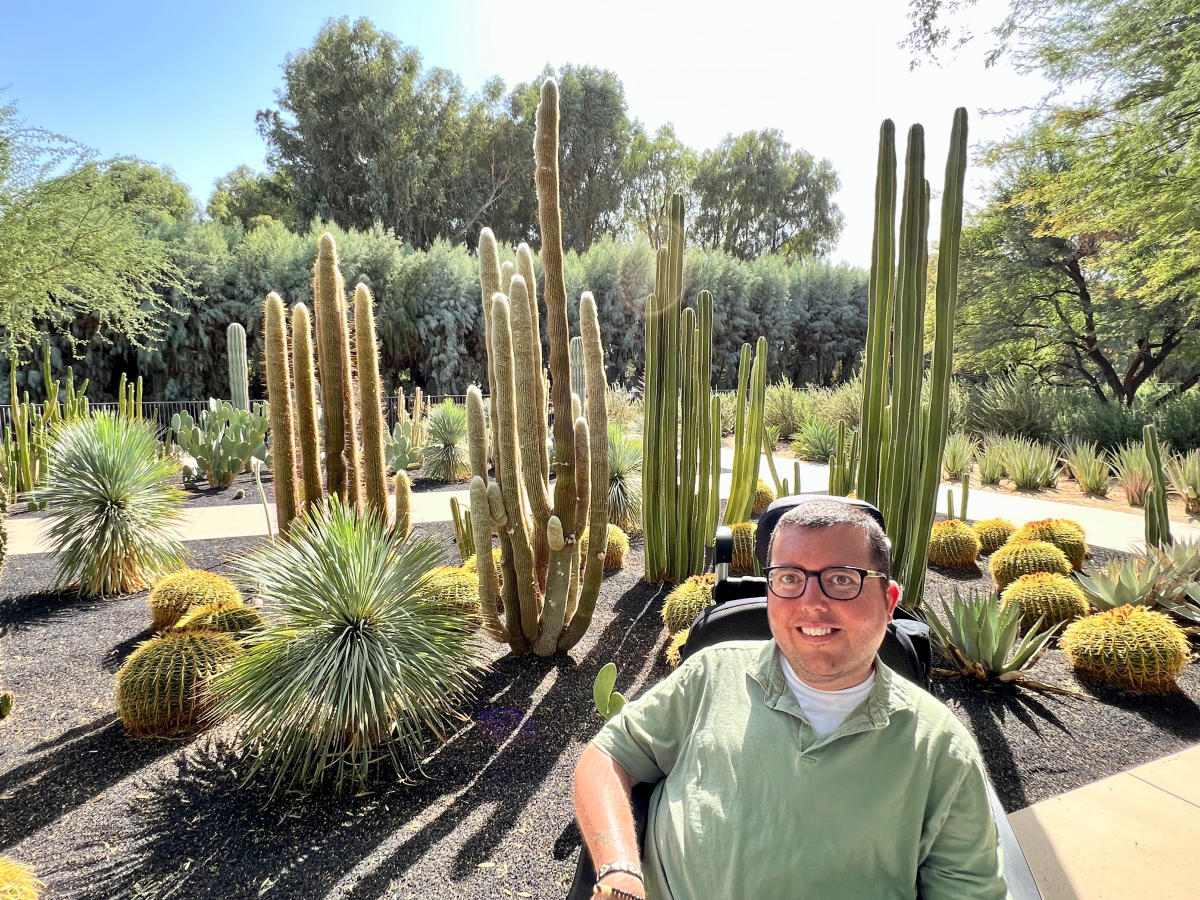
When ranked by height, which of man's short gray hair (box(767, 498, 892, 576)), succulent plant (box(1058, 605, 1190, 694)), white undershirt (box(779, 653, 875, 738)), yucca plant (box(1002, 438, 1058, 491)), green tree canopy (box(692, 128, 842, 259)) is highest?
green tree canopy (box(692, 128, 842, 259))

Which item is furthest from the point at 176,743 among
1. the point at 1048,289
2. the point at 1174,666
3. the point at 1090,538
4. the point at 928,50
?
the point at 1048,289

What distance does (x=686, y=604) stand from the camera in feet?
12.8

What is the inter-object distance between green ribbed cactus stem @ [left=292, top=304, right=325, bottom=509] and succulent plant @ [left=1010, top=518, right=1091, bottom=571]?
5150 millimetres

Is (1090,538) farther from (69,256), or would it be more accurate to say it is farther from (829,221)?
(829,221)

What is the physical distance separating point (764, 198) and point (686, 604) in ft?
123

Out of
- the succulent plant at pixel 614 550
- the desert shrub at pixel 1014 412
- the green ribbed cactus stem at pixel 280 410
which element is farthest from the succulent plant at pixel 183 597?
the desert shrub at pixel 1014 412

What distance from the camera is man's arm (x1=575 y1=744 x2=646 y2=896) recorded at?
1334 mm

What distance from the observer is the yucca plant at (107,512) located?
192 inches

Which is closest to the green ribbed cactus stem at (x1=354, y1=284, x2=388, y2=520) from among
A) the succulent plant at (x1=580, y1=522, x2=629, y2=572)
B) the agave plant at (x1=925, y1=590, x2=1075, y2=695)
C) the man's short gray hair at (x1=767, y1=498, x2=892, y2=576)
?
the succulent plant at (x1=580, y1=522, x2=629, y2=572)

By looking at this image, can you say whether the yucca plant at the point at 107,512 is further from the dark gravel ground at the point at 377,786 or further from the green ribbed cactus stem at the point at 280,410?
the green ribbed cactus stem at the point at 280,410

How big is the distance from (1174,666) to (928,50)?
10.4 m

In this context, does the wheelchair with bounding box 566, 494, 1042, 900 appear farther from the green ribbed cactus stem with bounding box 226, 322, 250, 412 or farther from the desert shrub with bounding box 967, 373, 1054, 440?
the desert shrub with bounding box 967, 373, 1054, 440

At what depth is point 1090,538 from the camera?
262 inches

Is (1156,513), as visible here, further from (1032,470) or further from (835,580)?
(835,580)
